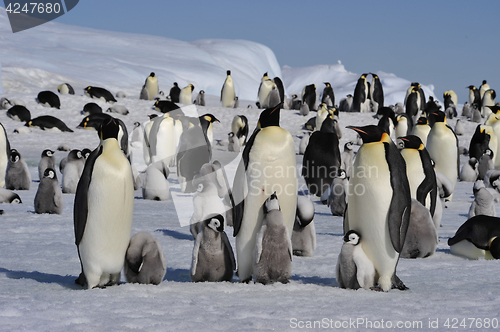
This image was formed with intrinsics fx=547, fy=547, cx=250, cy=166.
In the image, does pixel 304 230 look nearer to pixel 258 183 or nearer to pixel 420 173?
pixel 258 183

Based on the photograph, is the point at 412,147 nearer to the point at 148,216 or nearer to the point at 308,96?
the point at 148,216

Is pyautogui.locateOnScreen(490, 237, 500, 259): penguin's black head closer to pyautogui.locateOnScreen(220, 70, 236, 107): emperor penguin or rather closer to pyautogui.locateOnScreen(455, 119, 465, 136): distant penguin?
pyautogui.locateOnScreen(455, 119, 465, 136): distant penguin

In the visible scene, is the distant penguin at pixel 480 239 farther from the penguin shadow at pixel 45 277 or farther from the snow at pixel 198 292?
the penguin shadow at pixel 45 277

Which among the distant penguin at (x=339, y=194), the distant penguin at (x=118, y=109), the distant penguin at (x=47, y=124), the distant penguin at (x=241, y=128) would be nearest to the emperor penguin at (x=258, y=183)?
the distant penguin at (x=339, y=194)

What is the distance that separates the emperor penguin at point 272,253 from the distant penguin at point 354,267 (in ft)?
1.22

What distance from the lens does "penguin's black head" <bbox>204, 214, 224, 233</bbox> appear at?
12.7 ft

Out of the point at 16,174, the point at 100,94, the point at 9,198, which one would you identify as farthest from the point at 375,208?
the point at 100,94

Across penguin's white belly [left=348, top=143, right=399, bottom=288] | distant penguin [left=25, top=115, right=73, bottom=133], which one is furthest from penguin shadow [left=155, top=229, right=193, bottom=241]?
distant penguin [left=25, top=115, right=73, bottom=133]

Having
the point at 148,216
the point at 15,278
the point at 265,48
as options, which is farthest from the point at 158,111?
the point at 265,48

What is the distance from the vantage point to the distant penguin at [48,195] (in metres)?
6.65

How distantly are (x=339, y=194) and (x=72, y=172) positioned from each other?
4.31 meters

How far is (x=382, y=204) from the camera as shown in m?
3.71

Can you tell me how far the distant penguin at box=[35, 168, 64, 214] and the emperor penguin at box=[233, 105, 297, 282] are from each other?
348 centimetres

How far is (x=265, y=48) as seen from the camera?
61.7m
